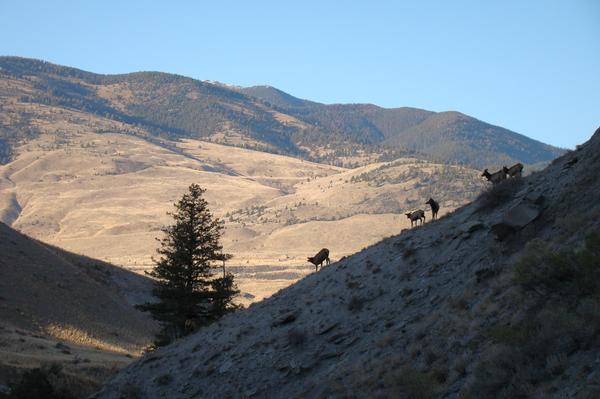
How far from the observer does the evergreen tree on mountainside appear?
35625mm

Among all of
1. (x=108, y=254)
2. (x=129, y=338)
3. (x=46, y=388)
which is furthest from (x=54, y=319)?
(x=108, y=254)

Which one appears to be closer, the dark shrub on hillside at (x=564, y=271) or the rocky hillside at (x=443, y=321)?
the rocky hillside at (x=443, y=321)

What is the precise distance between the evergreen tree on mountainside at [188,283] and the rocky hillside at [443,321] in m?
12.0

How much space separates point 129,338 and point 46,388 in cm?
2525

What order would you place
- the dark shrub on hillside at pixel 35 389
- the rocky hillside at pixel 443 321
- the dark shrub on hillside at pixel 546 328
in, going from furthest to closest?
the dark shrub on hillside at pixel 35 389 → the rocky hillside at pixel 443 321 → the dark shrub on hillside at pixel 546 328

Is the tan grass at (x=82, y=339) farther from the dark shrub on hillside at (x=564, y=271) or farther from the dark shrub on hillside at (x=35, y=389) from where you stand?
the dark shrub on hillside at (x=564, y=271)

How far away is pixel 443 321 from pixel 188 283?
24.0m

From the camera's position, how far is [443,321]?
47.6ft

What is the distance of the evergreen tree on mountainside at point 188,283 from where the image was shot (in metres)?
35.6

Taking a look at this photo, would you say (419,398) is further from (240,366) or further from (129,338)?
(129,338)

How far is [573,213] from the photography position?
15289mm

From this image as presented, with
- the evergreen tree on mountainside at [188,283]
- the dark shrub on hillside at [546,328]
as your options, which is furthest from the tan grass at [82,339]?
the dark shrub on hillside at [546,328]

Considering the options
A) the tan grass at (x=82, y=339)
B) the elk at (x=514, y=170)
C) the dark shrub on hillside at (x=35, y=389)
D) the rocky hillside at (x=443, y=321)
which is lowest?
the tan grass at (x=82, y=339)

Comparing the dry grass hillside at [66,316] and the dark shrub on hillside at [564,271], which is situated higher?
the dark shrub on hillside at [564,271]
